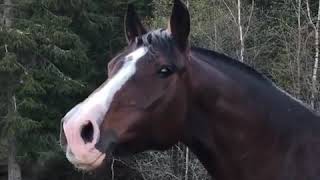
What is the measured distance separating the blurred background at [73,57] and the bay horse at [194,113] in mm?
17057

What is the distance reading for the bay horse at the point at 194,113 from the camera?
10.5 ft

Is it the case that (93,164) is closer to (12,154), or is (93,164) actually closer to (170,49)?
(170,49)

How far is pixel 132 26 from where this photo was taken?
366 centimetres

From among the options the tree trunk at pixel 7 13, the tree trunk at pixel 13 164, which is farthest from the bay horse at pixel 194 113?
→ the tree trunk at pixel 7 13

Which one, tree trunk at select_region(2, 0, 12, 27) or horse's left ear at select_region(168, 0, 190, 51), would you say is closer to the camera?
horse's left ear at select_region(168, 0, 190, 51)

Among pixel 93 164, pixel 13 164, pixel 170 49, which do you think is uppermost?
pixel 170 49

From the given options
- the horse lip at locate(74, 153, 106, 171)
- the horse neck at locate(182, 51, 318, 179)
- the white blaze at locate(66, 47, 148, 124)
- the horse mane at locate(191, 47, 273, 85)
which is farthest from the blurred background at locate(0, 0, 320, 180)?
the horse lip at locate(74, 153, 106, 171)

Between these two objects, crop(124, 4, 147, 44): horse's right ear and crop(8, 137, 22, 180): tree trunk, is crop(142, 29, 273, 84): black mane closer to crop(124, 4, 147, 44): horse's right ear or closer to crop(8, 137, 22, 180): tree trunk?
crop(124, 4, 147, 44): horse's right ear

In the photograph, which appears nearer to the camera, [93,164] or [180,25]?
[93,164]

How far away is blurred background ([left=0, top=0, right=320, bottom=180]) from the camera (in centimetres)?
2223

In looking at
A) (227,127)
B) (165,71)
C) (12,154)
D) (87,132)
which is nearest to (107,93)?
(87,132)

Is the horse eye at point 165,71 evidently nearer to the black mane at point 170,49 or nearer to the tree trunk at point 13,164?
the black mane at point 170,49

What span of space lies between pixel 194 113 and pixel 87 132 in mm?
616

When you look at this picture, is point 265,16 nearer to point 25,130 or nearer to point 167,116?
point 25,130
